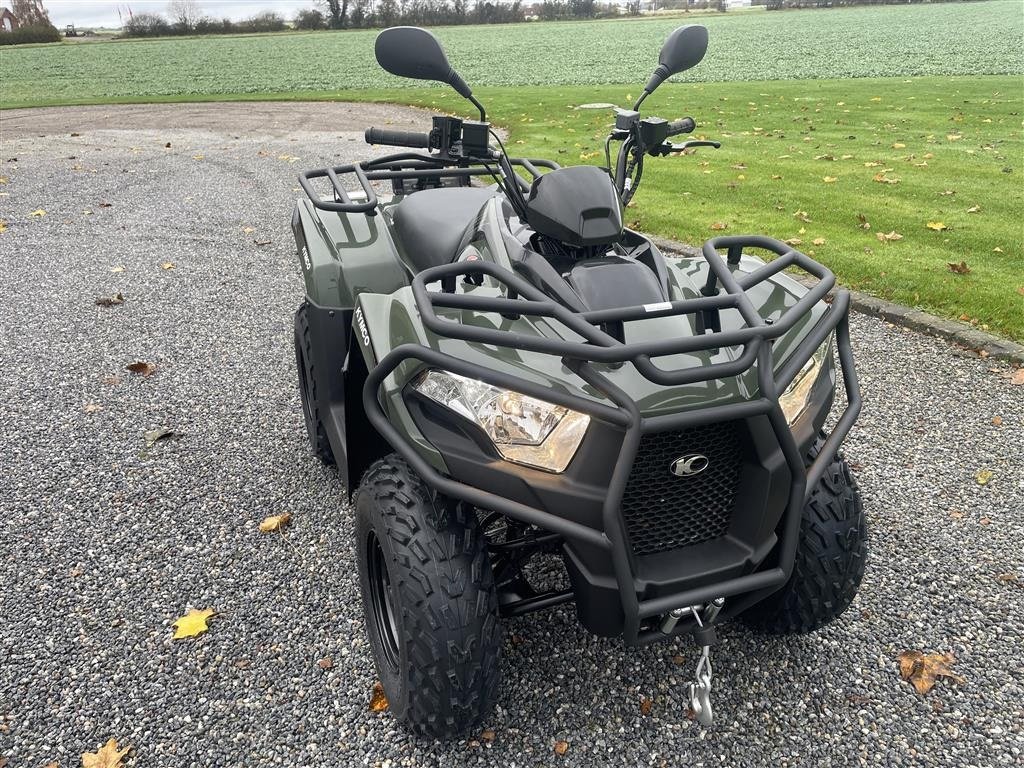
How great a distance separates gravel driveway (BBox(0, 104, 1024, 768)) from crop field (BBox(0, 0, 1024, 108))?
1642 centimetres

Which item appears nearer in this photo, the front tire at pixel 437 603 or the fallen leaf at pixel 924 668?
the front tire at pixel 437 603

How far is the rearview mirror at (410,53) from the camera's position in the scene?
2.05m

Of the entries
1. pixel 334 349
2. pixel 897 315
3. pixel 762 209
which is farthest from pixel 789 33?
pixel 334 349

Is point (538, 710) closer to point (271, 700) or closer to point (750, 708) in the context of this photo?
point (750, 708)

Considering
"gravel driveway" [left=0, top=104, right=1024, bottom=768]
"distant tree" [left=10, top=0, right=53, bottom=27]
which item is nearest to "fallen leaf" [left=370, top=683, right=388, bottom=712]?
"gravel driveway" [left=0, top=104, right=1024, bottom=768]

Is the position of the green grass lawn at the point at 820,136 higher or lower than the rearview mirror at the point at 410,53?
lower

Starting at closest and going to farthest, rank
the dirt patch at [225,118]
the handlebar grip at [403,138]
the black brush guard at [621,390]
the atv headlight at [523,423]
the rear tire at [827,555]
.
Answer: the black brush guard at [621,390] → the atv headlight at [523,423] → the rear tire at [827,555] → the handlebar grip at [403,138] → the dirt patch at [225,118]

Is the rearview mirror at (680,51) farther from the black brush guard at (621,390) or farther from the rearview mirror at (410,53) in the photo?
the black brush guard at (621,390)

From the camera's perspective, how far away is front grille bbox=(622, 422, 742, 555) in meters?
1.64

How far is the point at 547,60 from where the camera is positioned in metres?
27.8

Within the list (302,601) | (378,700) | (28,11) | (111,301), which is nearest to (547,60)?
(111,301)

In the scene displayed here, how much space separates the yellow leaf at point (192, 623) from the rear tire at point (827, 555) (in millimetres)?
1653

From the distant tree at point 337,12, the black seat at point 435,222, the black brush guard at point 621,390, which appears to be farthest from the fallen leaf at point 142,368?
the distant tree at point 337,12

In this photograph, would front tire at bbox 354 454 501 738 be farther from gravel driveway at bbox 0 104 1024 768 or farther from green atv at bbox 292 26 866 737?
gravel driveway at bbox 0 104 1024 768
